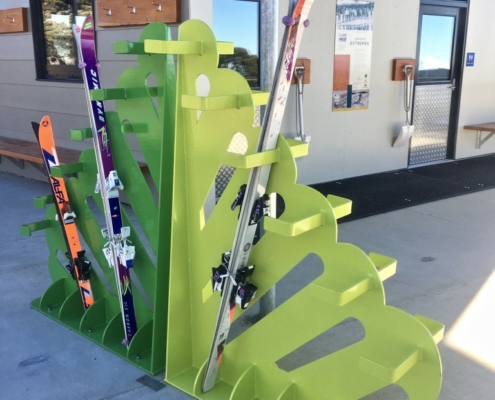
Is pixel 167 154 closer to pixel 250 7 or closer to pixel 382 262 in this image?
pixel 382 262

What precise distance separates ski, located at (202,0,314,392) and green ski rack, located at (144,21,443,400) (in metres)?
0.04

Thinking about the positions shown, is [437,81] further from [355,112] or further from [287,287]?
[287,287]

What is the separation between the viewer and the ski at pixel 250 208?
1.68 m

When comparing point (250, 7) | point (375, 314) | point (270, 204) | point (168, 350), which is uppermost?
point (250, 7)

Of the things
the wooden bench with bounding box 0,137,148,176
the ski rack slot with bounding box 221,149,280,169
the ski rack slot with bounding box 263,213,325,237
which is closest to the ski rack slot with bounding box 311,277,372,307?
A: the ski rack slot with bounding box 263,213,325,237

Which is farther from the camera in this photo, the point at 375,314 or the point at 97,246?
the point at 97,246

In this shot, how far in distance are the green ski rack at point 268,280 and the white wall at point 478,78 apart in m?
5.71

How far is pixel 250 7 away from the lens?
4.98m

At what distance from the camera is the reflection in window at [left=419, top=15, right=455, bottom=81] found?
6.48 metres

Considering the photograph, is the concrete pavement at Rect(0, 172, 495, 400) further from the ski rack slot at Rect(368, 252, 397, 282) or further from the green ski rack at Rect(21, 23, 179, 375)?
the ski rack slot at Rect(368, 252, 397, 282)

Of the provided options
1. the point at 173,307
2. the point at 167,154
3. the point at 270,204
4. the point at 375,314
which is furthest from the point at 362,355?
the point at 167,154

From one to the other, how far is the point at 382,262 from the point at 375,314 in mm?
196

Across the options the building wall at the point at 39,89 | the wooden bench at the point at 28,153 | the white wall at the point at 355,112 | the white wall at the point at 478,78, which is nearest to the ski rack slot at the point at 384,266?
the wooden bench at the point at 28,153

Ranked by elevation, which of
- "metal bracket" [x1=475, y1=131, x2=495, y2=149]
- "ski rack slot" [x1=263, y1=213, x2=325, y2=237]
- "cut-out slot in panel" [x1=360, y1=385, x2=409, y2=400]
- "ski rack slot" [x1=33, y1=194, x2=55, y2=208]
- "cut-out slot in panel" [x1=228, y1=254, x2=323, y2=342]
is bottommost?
"cut-out slot in panel" [x1=360, y1=385, x2=409, y2=400]
